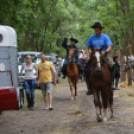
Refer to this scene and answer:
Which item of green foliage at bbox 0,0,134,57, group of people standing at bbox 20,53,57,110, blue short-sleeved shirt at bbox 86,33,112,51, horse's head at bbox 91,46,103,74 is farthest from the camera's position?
green foliage at bbox 0,0,134,57

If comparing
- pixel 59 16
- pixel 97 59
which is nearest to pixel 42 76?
pixel 97 59

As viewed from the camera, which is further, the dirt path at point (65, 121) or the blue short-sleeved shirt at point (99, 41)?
the blue short-sleeved shirt at point (99, 41)

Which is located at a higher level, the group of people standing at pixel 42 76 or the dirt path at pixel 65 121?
the group of people standing at pixel 42 76

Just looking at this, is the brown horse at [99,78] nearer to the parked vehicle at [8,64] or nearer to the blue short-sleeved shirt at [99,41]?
the blue short-sleeved shirt at [99,41]

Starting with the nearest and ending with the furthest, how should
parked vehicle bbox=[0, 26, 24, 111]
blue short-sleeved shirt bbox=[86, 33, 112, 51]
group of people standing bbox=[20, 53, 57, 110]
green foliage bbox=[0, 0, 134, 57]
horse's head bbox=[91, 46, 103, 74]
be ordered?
1. horse's head bbox=[91, 46, 103, 74]
2. parked vehicle bbox=[0, 26, 24, 111]
3. blue short-sleeved shirt bbox=[86, 33, 112, 51]
4. group of people standing bbox=[20, 53, 57, 110]
5. green foliage bbox=[0, 0, 134, 57]

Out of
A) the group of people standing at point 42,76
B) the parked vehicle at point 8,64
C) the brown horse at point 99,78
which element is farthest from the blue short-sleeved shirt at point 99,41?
the group of people standing at point 42,76

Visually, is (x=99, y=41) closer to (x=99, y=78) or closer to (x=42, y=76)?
(x=99, y=78)

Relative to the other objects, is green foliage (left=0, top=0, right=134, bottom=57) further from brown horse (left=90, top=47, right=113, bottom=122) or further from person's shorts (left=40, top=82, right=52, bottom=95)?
brown horse (left=90, top=47, right=113, bottom=122)

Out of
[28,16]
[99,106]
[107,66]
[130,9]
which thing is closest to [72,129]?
[99,106]

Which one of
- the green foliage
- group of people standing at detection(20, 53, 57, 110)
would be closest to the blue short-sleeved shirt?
group of people standing at detection(20, 53, 57, 110)

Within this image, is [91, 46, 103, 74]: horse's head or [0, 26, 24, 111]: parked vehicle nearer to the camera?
[91, 46, 103, 74]: horse's head

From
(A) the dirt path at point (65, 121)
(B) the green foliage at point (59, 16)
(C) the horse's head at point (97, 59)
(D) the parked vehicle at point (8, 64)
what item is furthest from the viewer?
(B) the green foliage at point (59, 16)

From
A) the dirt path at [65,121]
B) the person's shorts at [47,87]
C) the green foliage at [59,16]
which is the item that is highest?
the green foliage at [59,16]

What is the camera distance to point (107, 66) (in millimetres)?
10258
